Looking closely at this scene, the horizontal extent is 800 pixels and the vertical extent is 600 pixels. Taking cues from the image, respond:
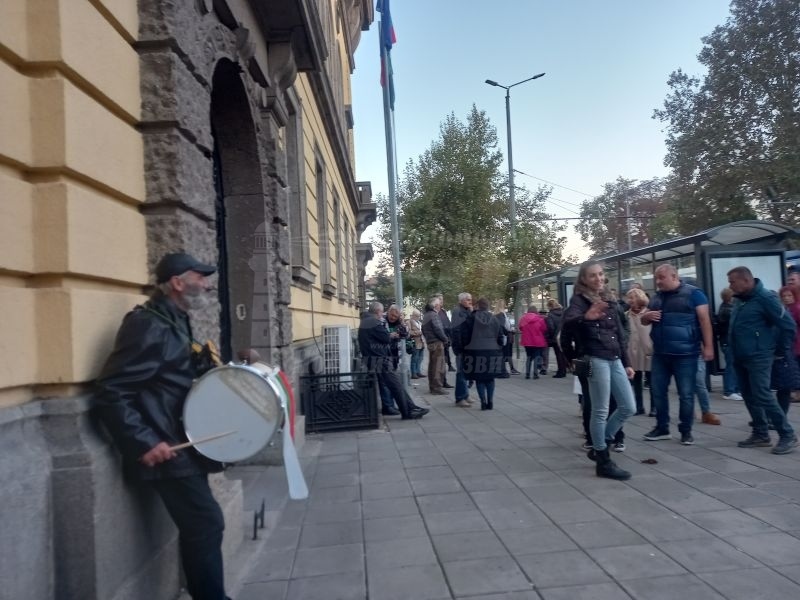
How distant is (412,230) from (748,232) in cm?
2101

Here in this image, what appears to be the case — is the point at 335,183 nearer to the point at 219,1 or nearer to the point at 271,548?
the point at 219,1

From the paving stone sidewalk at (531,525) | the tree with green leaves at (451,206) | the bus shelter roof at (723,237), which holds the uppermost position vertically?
the tree with green leaves at (451,206)

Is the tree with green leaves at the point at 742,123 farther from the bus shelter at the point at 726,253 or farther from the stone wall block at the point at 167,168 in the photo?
the stone wall block at the point at 167,168

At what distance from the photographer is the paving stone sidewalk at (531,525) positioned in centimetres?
364

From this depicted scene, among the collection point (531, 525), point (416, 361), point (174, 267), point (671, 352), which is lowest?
point (531, 525)

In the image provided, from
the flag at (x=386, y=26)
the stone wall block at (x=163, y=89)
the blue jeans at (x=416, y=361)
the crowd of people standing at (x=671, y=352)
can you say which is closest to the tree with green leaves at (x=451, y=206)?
the blue jeans at (x=416, y=361)

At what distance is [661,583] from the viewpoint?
3555 mm

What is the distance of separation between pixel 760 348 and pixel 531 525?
10.8 feet

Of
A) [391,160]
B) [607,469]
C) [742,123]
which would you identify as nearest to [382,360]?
[607,469]

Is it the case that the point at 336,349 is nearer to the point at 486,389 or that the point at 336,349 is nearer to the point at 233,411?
the point at 486,389

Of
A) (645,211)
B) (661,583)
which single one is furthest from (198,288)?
(645,211)

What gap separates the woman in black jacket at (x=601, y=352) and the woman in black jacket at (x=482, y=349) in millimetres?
4112

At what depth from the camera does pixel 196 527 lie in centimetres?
304

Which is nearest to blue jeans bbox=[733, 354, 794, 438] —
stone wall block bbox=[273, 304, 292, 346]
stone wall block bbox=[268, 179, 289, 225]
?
stone wall block bbox=[273, 304, 292, 346]
